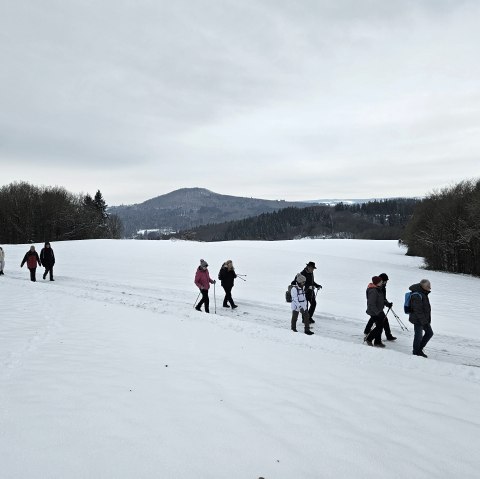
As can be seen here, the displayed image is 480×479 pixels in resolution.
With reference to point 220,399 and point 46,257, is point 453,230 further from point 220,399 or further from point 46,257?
point 220,399

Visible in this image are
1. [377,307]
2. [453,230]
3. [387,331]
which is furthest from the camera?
[453,230]

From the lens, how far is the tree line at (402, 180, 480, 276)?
3038 centimetres

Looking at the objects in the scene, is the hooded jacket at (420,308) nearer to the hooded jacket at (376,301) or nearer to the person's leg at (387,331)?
the hooded jacket at (376,301)

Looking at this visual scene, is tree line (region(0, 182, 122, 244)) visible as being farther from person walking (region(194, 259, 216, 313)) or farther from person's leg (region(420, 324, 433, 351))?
person's leg (region(420, 324, 433, 351))

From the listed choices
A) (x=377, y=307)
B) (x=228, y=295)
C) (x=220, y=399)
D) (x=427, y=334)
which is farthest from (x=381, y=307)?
(x=228, y=295)

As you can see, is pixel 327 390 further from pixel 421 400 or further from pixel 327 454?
pixel 327 454

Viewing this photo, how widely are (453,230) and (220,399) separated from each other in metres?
34.2

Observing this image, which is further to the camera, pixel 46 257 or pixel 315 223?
pixel 315 223

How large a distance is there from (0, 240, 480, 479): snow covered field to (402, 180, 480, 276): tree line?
22.9 m

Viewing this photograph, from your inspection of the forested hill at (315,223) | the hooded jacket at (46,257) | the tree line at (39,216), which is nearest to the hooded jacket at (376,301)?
the hooded jacket at (46,257)

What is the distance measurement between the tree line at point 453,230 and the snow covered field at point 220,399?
2287cm

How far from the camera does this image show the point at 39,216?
56.1 metres

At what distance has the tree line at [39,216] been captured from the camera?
5494cm

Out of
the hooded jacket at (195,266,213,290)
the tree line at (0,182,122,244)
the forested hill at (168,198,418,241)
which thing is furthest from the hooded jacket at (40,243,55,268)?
the forested hill at (168,198,418,241)
